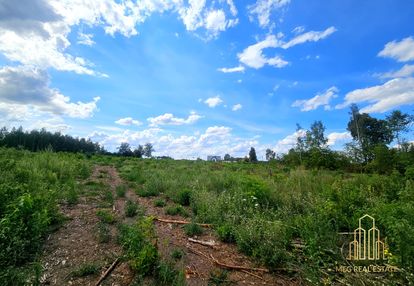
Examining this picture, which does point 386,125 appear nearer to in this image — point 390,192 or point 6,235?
point 390,192

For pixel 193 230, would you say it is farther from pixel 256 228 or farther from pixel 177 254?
pixel 256 228

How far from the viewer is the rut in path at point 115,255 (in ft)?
12.0

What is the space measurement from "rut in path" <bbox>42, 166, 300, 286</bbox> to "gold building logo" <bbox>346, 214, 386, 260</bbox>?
1161mm

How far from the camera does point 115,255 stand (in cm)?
410

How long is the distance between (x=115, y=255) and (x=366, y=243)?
409 centimetres

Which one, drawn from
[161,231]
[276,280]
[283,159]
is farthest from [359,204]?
[283,159]

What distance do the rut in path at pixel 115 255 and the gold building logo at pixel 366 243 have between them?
1.16 metres

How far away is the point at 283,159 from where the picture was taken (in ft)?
96.5

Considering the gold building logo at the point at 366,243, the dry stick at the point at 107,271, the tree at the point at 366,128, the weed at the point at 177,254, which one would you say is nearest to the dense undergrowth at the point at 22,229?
the dry stick at the point at 107,271

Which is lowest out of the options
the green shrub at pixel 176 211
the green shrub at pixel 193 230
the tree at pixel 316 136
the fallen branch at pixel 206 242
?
the fallen branch at pixel 206 242

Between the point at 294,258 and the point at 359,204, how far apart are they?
8.75 feet

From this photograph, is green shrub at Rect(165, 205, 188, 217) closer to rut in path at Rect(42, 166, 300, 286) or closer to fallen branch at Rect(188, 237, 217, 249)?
rut in path at Rect(42, 166, 300, 286)

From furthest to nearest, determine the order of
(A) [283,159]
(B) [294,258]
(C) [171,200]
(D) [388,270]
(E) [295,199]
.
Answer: (A) [283,159]
(C) [171,200]
(E) [295,199]
(B) [294,258]
(D) [388,270]

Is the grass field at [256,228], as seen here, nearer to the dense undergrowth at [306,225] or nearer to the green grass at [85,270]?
the dense undergrowth at [306,225]
